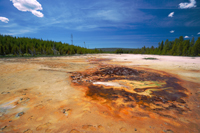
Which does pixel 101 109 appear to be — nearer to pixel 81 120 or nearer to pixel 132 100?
pixel 81 120

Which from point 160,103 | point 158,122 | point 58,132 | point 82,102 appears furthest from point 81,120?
point 160,103

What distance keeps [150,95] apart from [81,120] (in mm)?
3523

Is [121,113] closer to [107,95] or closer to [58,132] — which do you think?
[107,95]

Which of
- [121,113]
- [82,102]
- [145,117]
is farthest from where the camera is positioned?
[82,102]

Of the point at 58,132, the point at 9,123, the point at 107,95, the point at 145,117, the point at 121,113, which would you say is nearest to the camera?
the point at 58,132

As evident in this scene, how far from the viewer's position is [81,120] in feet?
8.72

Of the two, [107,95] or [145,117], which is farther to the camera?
[107,95]

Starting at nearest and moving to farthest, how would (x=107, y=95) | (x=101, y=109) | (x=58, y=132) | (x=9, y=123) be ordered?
(x=58, y=132) → (x=9, y=123) → (x=101, y=109) → (x=107, y=95)

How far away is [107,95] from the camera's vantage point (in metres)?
4.34

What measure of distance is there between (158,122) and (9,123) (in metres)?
4.32

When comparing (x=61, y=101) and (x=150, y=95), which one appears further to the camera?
(x=150, y=95)

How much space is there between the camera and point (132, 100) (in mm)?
3879

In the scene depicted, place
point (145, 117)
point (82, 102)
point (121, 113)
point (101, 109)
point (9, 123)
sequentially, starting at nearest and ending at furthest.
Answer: point (9, 123) → point (145, 117) → point (121, 113) → point (101, 109) → point (82, 102)

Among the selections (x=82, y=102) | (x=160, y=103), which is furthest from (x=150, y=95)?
(x=82, y=102)
